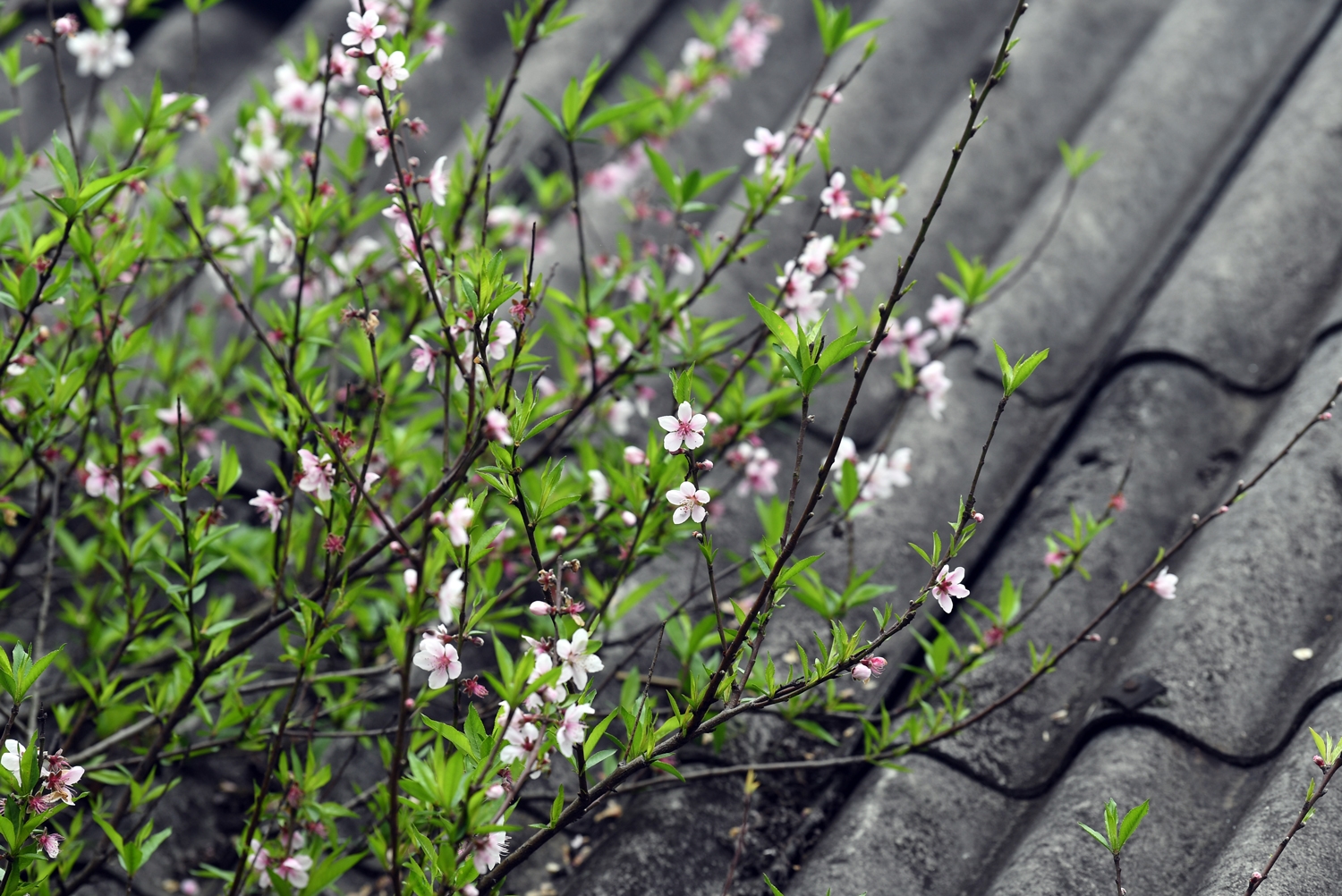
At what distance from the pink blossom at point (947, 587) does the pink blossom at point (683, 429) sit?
0.41 m

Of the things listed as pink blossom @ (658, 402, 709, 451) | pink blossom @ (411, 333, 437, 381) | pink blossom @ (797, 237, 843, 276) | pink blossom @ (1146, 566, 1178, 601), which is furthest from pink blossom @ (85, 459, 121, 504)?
pink blossom @ (1146, 566, 1178, 601)

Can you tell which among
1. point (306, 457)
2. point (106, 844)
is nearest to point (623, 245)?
point (306, 457)

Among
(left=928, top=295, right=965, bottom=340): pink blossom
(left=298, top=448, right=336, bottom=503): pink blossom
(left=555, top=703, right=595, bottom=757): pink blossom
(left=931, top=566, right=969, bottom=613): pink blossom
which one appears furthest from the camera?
(left=928, top=295, right=965, bottom=340): pink blossom

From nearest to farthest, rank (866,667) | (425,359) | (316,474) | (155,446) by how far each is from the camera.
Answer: (866,667)
(316,474)
(425,359)
(155,446)

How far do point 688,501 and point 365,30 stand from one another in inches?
36.9

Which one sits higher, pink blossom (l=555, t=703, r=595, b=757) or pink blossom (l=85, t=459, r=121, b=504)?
pink blossom (l=555, t=703, r=595, b=757)

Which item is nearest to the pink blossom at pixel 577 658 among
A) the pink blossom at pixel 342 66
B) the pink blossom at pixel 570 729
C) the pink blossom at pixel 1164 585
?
the pink blossom at pixel 570 729

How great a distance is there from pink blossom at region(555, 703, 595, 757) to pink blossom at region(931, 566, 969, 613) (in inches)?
21.3

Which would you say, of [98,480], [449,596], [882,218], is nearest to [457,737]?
[449,596]

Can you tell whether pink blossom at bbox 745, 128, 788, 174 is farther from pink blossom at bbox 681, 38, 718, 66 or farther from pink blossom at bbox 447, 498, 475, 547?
pink blossom at bbox 447, 498, 475, 547

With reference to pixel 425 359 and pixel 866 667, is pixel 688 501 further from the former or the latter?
pixel 425 359

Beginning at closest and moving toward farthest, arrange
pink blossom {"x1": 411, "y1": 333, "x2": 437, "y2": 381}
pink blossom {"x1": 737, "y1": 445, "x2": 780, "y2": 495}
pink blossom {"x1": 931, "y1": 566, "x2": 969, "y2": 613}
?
1. pink blossom {"x1": 931, "y1": 566, "x2": 969, "y2": 613}
2. pink blossom {"x1": 411, "y1": 333, "x2": 437, "y2": 381}
3. pink blossom {"x1": 737, "y1": 445, "x2": 780, "y2": 495}

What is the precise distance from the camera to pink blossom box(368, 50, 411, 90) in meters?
1.61

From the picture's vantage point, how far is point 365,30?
5.31 ft
